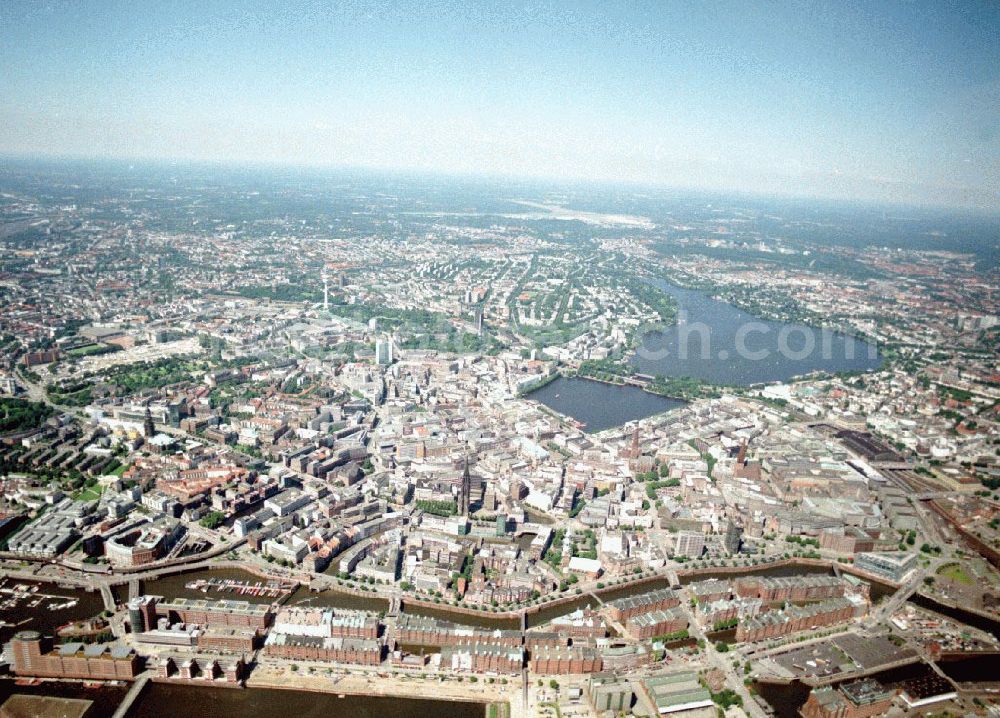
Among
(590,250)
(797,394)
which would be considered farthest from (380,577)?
(590,250)

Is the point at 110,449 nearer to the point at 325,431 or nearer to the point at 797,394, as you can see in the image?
the point at 325,431

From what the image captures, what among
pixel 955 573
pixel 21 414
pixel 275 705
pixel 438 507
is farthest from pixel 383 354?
pixel 955 573

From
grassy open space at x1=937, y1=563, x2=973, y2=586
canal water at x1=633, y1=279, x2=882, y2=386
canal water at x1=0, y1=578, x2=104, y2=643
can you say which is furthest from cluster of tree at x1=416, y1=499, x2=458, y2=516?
canal water at x1=633, y1=279, x2=882, y2=386

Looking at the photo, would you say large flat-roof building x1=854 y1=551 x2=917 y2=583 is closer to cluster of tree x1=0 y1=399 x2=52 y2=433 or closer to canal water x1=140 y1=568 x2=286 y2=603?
canal water x1=140 y1=568 x2=286 y2=603

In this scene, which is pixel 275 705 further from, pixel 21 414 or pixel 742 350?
pixel 742 350

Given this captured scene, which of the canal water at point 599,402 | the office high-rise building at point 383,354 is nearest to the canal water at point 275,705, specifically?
the canal water at point 599,402

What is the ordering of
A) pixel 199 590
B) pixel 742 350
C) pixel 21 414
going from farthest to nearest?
pixel 742 350 → pixel 21 414 → pixel 199 590
